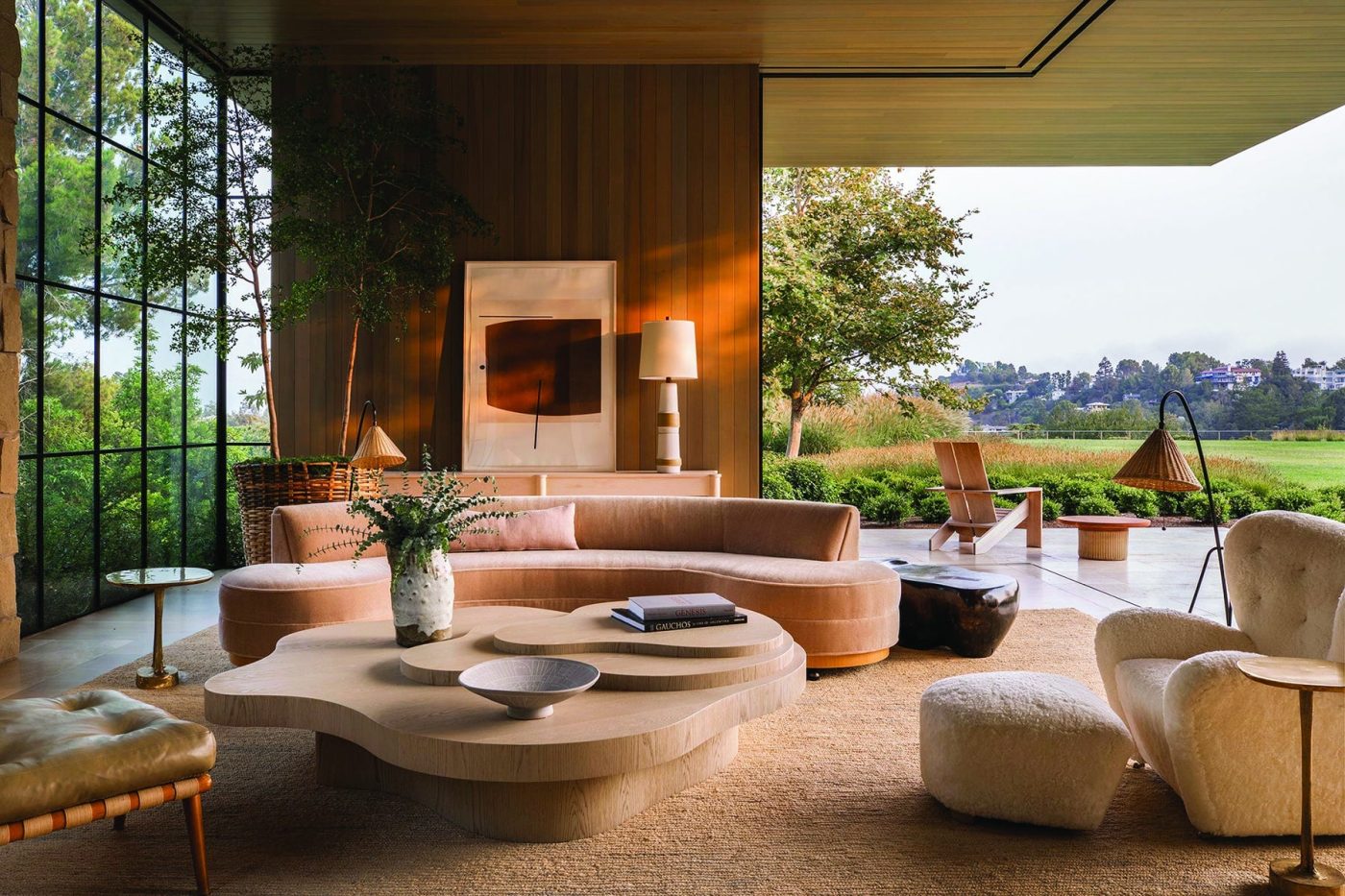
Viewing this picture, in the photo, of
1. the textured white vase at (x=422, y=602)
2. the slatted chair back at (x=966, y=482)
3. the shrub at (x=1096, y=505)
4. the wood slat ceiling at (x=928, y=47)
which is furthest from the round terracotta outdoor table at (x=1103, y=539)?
the textured white vase at (x=422, y=602)

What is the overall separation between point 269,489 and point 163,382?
147cm

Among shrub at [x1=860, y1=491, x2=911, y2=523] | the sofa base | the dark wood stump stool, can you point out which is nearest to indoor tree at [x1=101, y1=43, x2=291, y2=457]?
the sofa base

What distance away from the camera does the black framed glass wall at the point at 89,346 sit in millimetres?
4840

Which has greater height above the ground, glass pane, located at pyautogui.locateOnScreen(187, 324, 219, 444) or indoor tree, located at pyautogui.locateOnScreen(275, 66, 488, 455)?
indoor tree, located at pyautogui.locateOnScreen(275, 66, 488, 455)

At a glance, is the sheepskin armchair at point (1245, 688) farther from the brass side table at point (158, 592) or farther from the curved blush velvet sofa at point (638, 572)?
the brass side table at point (158, 592)

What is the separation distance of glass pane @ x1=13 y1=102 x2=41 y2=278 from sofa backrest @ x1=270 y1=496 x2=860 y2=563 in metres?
1.93

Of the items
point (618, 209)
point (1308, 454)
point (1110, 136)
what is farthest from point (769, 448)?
point (1308, 454)

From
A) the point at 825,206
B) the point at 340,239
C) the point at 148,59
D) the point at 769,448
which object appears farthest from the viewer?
the point at 769,448

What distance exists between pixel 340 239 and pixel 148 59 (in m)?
1.83

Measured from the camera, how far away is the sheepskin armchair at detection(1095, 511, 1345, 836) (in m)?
2.33

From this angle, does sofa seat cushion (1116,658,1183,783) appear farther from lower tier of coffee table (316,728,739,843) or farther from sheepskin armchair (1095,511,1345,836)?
lower tier of coffee table (316,728,739,843)

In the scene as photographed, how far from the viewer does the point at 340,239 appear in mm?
5430

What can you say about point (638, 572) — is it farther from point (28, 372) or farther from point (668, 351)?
point (28, 372)

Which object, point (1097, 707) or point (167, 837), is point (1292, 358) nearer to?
point (1097, 707)
